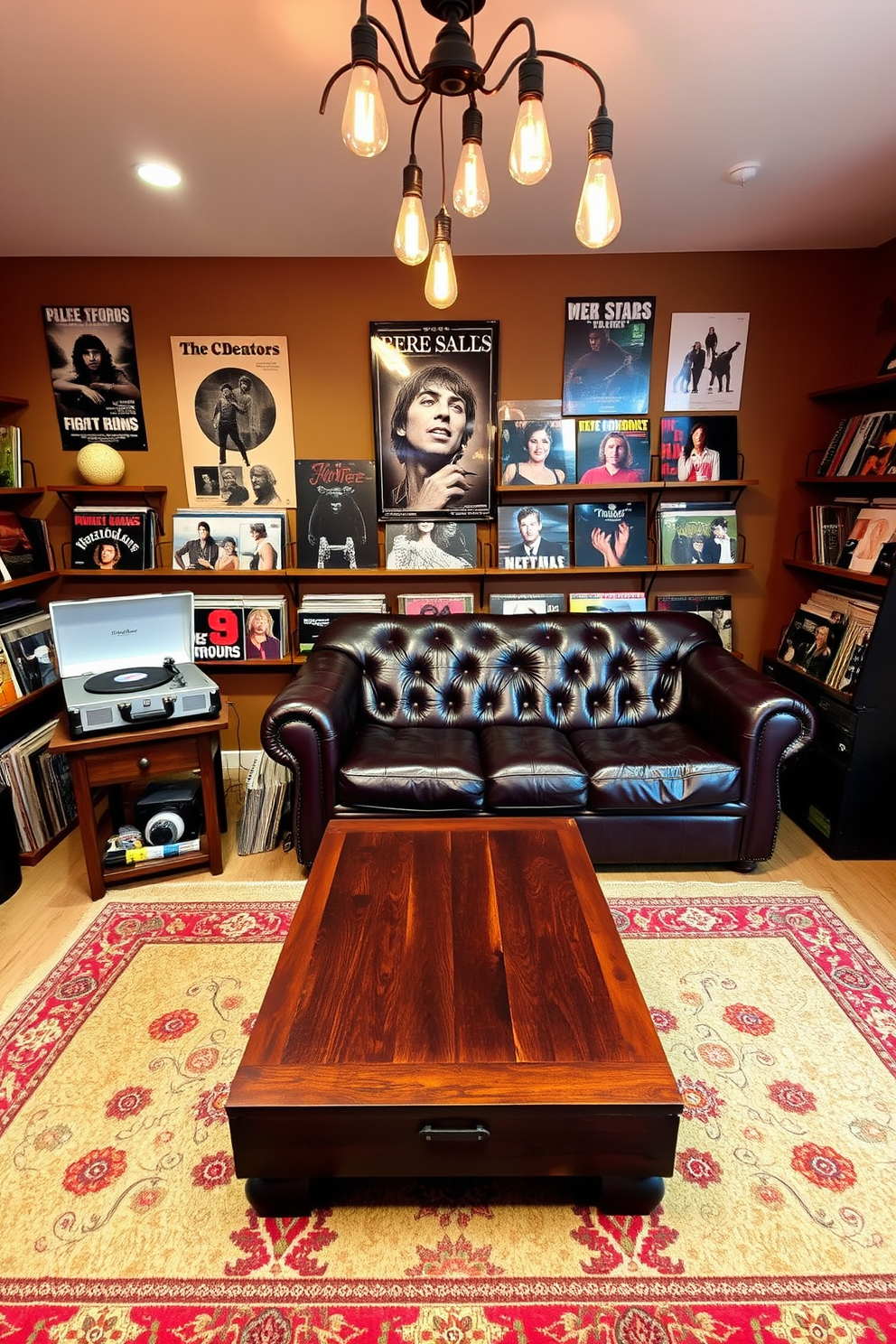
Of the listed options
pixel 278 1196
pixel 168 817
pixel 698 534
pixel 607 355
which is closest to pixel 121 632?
pixel 168 817

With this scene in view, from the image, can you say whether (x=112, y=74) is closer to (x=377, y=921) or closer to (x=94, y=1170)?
(x=377, y=921)

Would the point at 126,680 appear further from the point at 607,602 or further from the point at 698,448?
the point at 698,448

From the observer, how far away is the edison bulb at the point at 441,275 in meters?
1.43

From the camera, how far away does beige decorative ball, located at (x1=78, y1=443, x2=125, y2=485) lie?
301cm

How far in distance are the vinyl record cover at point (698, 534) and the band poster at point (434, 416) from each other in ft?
2.82

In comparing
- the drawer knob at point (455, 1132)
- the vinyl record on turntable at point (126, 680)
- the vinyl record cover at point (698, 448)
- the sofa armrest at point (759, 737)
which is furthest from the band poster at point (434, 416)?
the drawer knob at point (455, 1132)

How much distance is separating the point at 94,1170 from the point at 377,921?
77 centimetres

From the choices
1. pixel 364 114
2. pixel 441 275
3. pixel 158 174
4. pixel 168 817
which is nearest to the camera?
pixel 364 114

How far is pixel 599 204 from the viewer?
1022 mm

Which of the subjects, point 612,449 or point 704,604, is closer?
point 612,449

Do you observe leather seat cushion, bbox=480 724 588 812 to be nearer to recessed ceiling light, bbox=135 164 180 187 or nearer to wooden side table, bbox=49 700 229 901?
wooden side table, bbox=49 700 229 901

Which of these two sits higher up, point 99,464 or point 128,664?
point 99,464

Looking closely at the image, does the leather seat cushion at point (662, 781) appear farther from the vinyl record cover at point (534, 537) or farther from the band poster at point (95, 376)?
the band poster at point (95, 376)

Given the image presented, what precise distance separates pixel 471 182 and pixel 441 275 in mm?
319
